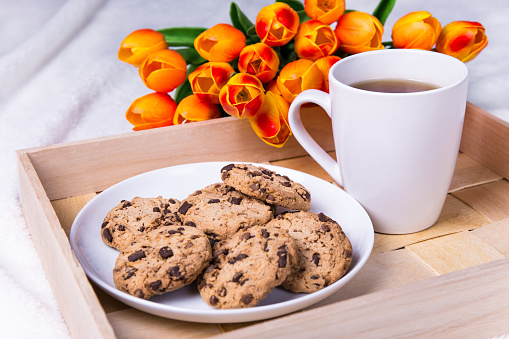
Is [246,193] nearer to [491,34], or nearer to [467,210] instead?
[467,210]

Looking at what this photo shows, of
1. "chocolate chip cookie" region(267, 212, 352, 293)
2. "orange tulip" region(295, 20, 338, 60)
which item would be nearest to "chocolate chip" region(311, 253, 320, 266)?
"chocolate chip cookie" region(267, 212, 352, 293)

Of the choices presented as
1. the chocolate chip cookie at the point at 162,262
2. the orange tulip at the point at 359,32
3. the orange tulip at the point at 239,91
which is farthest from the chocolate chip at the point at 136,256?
the orange tulip at the point at 359,32

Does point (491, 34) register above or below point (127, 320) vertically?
below

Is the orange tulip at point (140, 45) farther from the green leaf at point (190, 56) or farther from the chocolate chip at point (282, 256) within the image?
the chocolate chip at point (282, 256)

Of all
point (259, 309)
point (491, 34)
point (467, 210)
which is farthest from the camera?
point (491, 34)

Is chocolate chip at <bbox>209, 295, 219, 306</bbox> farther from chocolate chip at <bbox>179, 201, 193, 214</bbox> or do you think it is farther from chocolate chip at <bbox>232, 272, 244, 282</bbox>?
chocolate chip at <bbox>179, 201, 193, 214</bbox>

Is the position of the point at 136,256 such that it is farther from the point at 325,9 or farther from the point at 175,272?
the point at 325,9

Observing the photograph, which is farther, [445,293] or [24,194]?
[24,194]

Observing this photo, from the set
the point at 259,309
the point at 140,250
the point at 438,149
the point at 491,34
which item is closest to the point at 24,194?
the point at 140,250
